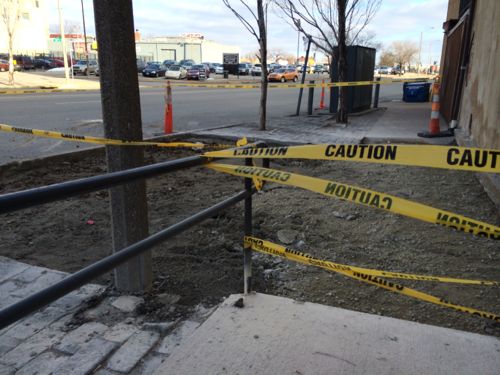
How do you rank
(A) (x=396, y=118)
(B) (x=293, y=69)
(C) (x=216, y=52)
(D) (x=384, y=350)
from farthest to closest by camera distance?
(C) (x=216, y=52), (B) (x=293, y=69), (A) (x=396, y=118), (D) (x=384, y=350)

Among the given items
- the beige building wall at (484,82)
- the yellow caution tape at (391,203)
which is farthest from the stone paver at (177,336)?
the beige building wall at (484,82)

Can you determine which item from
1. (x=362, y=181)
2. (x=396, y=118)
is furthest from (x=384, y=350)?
(x=396, y=118)

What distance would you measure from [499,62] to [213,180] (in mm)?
4178

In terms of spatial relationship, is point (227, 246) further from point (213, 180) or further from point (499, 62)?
point (499, 62)

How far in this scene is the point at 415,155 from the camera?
1.86 meters

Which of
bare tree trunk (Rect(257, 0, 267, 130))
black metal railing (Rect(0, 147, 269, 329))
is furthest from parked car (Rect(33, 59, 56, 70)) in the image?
black metal railing (Rect(0, 147, 269, 329))

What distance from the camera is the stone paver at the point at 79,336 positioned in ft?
8.05

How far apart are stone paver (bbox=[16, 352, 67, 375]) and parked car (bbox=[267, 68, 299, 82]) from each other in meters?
46.0

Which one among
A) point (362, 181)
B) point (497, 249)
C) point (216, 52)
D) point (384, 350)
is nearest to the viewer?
point (384, 350)

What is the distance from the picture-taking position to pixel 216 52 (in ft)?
389

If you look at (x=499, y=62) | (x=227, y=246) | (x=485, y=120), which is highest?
(x=499, y=62)

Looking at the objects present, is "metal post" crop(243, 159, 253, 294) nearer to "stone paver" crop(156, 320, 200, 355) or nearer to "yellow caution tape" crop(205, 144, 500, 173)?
"stone paver" crop(156, 320, 200, 355)

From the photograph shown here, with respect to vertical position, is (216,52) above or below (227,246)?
above

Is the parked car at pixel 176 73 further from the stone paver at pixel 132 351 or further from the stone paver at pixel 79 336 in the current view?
the stone paver at pixel 132 351
